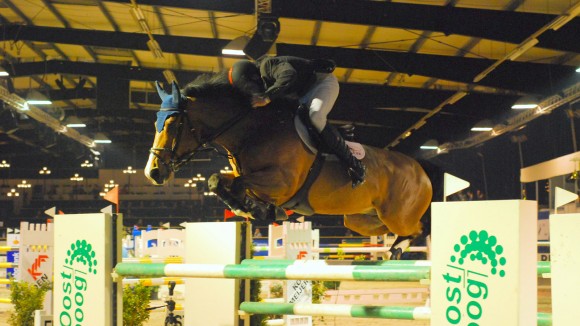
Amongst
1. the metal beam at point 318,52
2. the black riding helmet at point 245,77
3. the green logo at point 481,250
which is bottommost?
the green logo at point 481,250

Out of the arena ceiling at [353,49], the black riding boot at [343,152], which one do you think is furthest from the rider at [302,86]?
the arena ceiling at [353,49]

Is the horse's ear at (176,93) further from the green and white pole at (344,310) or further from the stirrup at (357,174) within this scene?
the green and white pole at (344,310)

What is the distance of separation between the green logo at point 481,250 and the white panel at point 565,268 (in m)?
0.15

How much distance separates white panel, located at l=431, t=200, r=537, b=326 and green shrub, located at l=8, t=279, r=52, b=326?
4.10 meters

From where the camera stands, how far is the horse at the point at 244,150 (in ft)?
10.6

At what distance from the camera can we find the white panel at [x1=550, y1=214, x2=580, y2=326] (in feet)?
5.44

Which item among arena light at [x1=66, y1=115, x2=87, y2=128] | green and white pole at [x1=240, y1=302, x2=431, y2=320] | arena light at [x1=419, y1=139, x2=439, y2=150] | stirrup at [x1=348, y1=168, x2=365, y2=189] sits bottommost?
green and white pole at [x1=240, y1=302, x2=431, y2=320]

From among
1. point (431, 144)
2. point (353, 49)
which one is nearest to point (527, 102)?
point (353, 49)

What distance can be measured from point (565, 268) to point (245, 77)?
2.00 metres

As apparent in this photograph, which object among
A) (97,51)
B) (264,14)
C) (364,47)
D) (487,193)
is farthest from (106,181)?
(264,14)

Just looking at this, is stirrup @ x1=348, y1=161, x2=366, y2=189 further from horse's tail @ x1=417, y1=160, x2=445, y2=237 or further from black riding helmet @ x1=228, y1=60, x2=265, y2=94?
horse's tail @ x1=417, y1=160, x2=445, y2=237

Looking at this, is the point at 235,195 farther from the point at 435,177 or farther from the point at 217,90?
the point at 435,177

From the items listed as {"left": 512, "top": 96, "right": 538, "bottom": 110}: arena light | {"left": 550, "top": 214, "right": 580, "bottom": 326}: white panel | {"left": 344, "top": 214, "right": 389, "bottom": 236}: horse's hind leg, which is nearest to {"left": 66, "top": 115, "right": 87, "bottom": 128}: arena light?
{"left": 512, "top": 96, "right": 538, "bottom": 110}: arena light

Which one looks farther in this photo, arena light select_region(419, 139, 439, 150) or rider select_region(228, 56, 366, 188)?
arena light select_region(419, 139, 439, 150)
